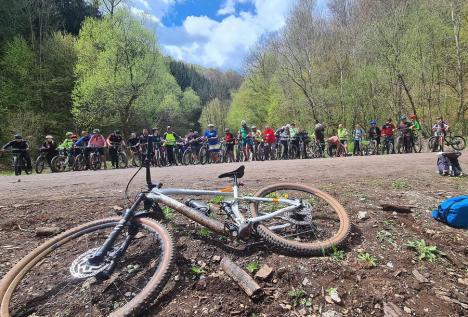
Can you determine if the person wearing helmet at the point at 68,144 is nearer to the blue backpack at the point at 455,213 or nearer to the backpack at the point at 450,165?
the backpack at the point at 450,165

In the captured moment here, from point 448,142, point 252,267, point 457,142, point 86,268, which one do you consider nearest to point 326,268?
point 252,267

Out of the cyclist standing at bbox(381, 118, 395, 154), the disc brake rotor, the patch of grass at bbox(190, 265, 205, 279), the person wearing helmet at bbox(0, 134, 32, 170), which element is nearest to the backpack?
the patch of grass at bbox(190, 265, 205, 279)

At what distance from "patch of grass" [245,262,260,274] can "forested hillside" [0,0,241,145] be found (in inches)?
968

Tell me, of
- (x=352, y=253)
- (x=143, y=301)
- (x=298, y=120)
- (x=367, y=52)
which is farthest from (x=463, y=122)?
(x=143, y=301)

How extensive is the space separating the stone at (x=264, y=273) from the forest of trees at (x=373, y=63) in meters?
24.4

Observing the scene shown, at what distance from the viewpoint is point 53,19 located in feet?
105

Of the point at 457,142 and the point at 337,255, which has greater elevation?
the point at 457,142

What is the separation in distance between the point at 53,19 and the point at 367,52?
3032 centimetres

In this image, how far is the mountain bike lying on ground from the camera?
8.67 ft

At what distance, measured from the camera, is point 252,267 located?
3.05 m

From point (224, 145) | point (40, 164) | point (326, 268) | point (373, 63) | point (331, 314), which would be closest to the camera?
point (331, 314)

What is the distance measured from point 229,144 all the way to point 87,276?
13.0m

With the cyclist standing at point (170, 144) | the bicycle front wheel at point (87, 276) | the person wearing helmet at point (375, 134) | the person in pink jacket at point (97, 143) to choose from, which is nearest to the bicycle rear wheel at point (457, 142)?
the person wearing helmet at point (375, 134)

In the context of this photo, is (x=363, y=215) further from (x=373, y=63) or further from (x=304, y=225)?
(x=373, y=63)
